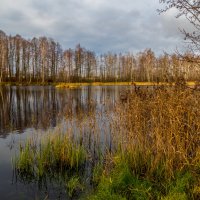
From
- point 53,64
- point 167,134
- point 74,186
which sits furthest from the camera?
point 53,64

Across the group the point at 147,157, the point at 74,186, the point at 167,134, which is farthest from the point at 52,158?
the point at 167,134

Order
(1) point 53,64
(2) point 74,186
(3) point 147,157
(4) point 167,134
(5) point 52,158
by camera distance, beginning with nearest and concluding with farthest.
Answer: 1. (4) point 167,134
2. (3) point 147,157
3. (2) point 74,186
4. (5) point 52,158
5. (1) point 53,64

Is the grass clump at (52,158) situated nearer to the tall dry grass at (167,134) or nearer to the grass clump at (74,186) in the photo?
the grass clump at (74,186)

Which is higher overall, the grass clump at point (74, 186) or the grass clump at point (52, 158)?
the grass clump at point (52, 158)

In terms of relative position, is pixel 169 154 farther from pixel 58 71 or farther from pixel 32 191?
pixel 58 71

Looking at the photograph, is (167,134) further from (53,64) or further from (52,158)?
(53,64)

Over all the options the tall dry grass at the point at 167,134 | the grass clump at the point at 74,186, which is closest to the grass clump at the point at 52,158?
the grass clump at the point at 74,186

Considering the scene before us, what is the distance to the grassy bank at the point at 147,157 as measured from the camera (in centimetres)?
573

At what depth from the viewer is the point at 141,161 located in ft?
23.4

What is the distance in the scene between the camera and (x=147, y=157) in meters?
6.98

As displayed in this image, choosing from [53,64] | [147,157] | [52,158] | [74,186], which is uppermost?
[53,64]

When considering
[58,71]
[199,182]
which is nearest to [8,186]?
[199,182]

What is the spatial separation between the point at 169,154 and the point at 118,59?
3942 inches

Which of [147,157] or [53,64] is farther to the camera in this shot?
[53,64]
